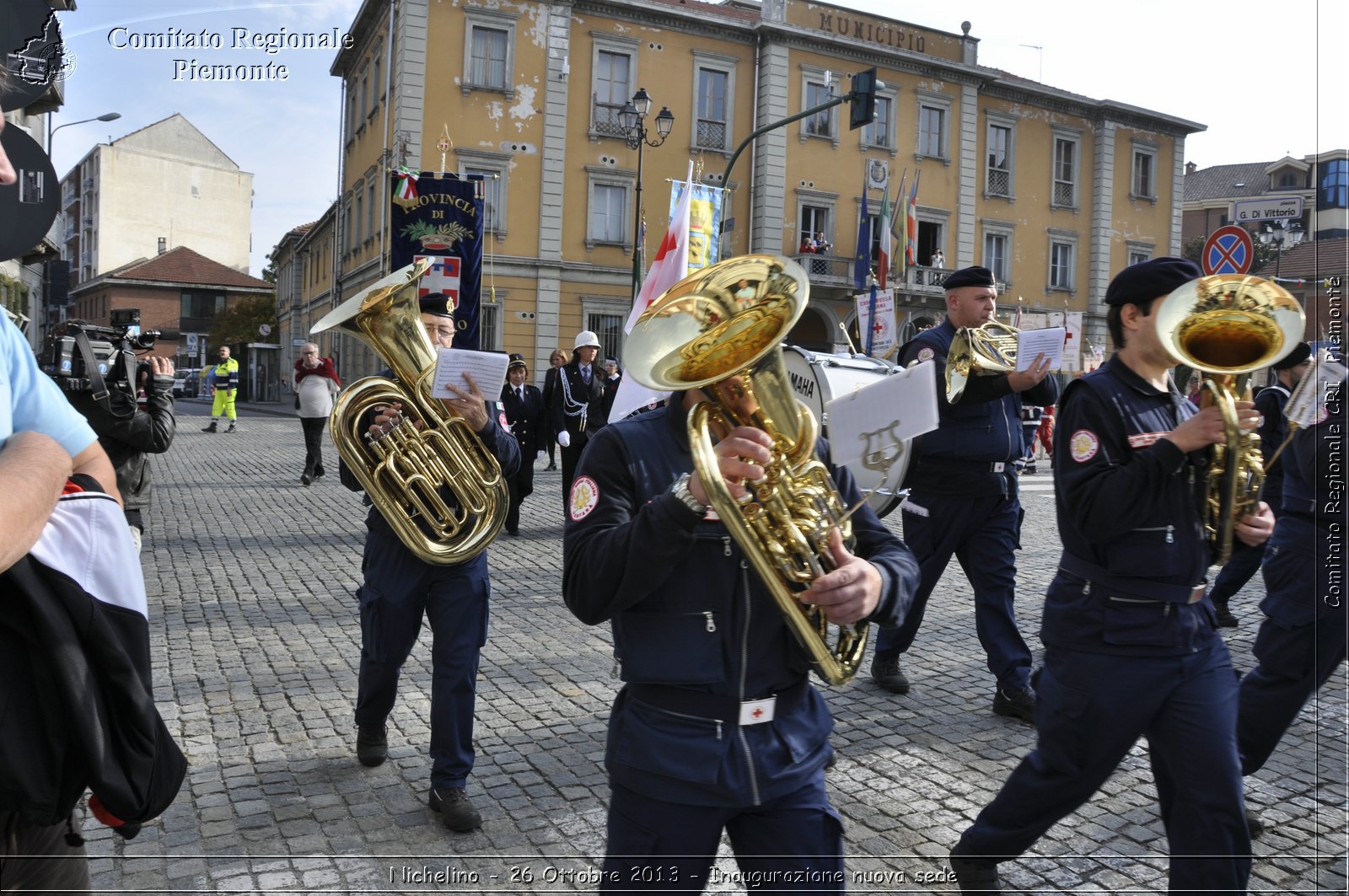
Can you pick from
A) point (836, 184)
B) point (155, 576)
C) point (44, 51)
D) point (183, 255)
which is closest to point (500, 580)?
point (155, 576)

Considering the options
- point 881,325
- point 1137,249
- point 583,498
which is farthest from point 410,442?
point 1137,249

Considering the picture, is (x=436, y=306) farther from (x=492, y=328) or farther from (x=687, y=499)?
(x=492, y=328)

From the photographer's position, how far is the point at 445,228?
35.5ft

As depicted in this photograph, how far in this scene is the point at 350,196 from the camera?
3278cm

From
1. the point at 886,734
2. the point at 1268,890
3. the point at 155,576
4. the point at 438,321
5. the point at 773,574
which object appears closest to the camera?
the point at 773,574

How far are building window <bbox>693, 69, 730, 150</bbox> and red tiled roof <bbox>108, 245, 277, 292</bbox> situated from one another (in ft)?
86.7

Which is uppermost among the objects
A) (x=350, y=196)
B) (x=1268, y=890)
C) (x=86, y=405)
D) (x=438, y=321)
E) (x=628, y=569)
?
(x=350, y=196)

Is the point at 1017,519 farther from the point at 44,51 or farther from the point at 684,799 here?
the point at 44,51

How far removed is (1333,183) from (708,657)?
3855 millimetres

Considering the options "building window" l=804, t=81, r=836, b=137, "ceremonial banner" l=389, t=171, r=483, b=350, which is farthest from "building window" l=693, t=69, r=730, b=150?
"ceremonial banner" l=389, t=171, r=483, b=350

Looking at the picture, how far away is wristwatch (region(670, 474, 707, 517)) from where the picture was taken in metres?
1.99

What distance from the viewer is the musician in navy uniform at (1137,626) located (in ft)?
8.92

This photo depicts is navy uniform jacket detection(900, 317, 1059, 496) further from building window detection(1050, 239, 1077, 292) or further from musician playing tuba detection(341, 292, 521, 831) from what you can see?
building window detection(1050, 239, 1077, 292)

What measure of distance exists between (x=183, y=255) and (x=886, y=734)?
54.4m
